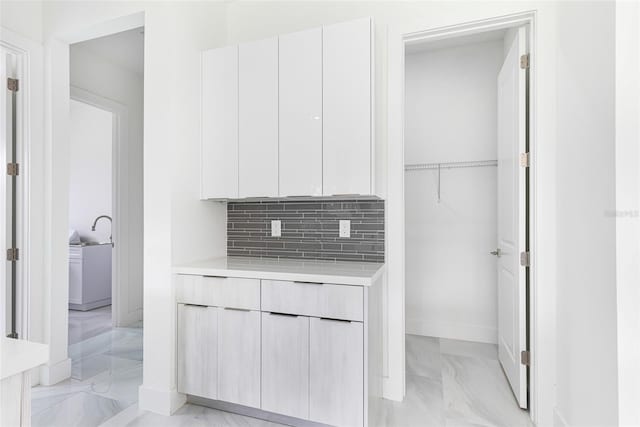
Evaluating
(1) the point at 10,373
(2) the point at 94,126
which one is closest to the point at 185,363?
(1) the point at 10,373

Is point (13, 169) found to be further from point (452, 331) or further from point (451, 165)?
point (452, 331)

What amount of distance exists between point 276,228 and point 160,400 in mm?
1323

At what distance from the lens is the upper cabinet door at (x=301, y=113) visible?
2104 mm

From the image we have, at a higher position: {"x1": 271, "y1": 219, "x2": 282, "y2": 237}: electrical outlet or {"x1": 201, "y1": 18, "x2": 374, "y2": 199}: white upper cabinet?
{"x1": 201, "y1": 18, "x2": 374, "y2": 199}: white upper cabinet

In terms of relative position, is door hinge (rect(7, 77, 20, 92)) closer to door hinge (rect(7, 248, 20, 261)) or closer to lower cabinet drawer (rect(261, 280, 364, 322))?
door hinge (rect(7, 248, 20, 261))

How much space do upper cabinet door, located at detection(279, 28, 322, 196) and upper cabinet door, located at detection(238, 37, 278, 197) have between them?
2.3 inches

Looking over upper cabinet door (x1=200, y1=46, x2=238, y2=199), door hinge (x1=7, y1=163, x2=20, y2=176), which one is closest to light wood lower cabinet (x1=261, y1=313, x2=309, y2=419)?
upper cabinet door (x1=200, y1=46, x2=238, y2=199)

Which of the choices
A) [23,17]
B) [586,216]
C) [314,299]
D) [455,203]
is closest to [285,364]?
[314,299]

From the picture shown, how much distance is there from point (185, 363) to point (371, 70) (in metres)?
2.09

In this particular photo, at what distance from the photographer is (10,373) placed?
2.17 ft

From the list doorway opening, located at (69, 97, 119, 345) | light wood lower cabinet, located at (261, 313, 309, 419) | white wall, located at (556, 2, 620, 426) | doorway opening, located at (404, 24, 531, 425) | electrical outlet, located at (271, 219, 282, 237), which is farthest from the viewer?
doorway opening, located at (69, 97, 119, 345)

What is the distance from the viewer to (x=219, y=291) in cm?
205

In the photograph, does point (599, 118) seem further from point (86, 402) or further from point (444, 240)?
point (86, 402)

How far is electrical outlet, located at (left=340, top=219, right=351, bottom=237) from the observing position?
7.94 ft
